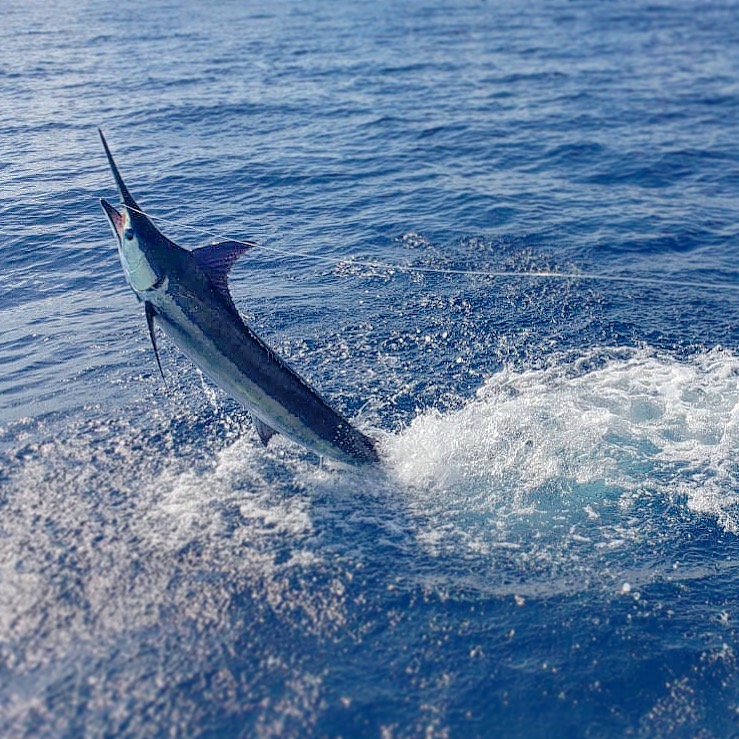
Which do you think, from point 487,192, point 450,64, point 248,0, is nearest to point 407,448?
point 487,192

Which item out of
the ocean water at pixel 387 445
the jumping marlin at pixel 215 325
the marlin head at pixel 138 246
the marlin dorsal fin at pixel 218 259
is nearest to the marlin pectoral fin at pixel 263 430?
the jumping marlin at pixel 215 325

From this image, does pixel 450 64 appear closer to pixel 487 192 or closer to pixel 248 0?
pixel 487 192

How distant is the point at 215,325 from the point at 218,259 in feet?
2.70

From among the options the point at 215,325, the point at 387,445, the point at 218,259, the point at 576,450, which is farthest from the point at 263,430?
the point at 576,450

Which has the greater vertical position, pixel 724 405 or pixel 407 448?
pixel 407 448

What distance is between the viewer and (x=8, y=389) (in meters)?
11.9

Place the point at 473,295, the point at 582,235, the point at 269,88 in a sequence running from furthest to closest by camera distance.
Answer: the point at 269,88 < the point at 582,235 < the point at 473,295

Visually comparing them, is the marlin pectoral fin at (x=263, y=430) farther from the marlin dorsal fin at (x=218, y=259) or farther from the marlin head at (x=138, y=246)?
the marlin head at (x=138, y=246)

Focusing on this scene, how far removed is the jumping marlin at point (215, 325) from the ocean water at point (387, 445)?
1024 mm

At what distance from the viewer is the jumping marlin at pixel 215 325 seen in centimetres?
873

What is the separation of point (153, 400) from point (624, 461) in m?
7.21

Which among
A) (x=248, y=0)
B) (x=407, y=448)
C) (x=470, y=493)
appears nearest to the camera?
(x=470, y=493)

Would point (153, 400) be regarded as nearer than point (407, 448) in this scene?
No

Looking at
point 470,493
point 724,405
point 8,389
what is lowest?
point 724,405
